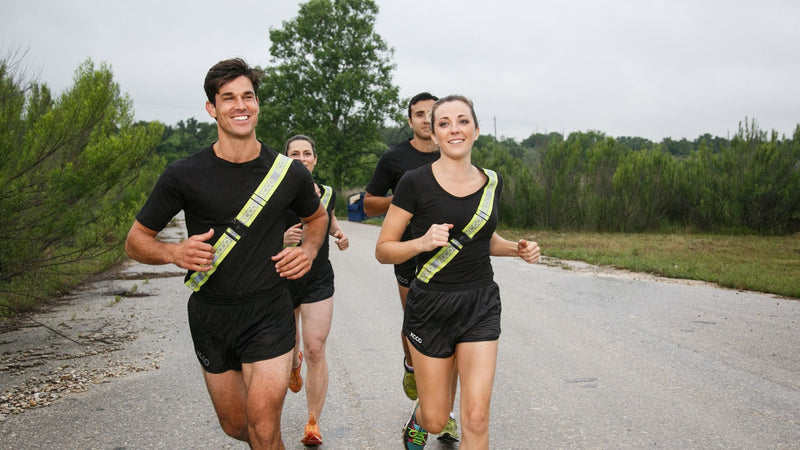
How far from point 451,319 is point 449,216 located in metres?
0.58

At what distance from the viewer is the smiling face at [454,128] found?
13.1 ft

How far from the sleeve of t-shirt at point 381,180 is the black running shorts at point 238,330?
7.35 ft

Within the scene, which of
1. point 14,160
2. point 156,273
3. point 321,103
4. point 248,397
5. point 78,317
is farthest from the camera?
point 321,103

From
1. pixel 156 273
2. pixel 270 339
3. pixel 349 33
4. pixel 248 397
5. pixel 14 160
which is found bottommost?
pixel 156 273

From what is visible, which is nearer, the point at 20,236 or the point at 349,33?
the point at 20,236

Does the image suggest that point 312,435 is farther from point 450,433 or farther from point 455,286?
point 455,286

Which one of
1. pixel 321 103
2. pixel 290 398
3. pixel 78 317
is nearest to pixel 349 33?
pixel 321 103

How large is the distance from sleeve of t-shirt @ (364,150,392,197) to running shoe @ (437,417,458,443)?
6.32ft

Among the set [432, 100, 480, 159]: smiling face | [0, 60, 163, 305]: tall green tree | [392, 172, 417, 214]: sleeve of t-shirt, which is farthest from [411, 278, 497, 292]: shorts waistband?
[0, 60, 163, 305]: tall green tree

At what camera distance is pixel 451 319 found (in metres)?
3.88

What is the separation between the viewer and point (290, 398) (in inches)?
243

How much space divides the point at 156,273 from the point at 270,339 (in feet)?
41.3

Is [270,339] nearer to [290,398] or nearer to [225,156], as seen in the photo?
[225,156]

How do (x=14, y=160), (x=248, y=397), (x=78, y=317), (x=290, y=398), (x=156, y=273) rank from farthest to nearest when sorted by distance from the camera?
(x=156, y=273)
(x=78, y=317)
(x=14, y=160)
(x=290, y=398)
(x=248, y=397)
